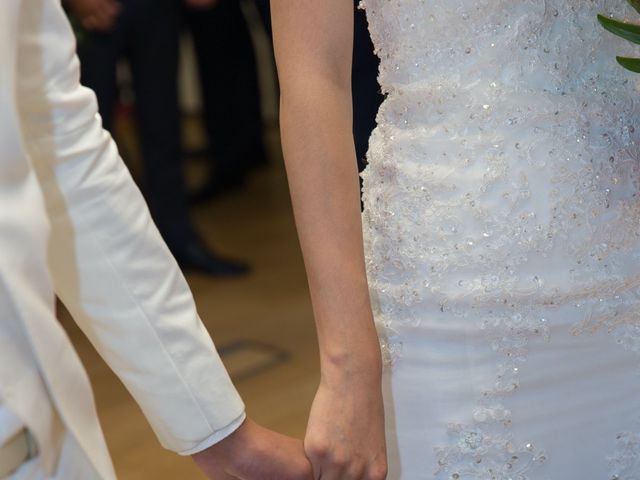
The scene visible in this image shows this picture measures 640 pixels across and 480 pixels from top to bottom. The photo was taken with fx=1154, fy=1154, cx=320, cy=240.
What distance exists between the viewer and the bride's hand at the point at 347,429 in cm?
115

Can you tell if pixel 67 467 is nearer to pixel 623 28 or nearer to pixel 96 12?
pixel 623 28

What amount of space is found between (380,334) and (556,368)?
0.66 feet

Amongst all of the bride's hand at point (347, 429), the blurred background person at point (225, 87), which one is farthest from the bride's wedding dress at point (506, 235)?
the blurred background person at point (225, 87)

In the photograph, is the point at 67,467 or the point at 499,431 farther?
the point at 499,431

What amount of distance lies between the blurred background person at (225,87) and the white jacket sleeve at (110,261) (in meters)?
4.35

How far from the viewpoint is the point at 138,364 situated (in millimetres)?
1071

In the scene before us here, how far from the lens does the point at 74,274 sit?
105 cm

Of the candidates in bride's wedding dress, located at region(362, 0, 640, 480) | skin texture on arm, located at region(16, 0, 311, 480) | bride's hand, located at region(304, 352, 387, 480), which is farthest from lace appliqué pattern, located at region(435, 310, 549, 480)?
skin texture on arm, located at region(16, 0, 311, 480)

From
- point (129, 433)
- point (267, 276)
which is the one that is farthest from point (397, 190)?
point (267, 276)

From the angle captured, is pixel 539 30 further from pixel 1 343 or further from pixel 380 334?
pixel 1 343

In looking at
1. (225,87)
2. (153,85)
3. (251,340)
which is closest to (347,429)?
(251,340)

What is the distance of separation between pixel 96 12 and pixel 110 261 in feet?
9.44

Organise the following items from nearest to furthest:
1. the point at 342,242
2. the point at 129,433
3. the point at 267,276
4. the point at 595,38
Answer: the point at 342,242
the point at 595,38
the point at 129,433
the point at 267,276

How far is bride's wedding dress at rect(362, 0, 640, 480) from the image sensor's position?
1268mm
